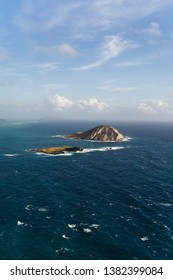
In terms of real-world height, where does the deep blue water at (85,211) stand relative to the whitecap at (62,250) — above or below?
above

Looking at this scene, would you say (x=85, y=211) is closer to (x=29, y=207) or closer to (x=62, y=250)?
(x=29, y=207)

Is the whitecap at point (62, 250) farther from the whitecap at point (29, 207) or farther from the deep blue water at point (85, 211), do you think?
the whitecap at point (29, 207)

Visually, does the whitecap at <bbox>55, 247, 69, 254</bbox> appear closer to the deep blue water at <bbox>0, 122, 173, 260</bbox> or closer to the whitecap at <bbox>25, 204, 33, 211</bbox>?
the deep blue water at <bbox>0, 122, 173, 260</bbox>

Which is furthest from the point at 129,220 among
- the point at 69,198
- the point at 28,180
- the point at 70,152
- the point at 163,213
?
the point at 70,152

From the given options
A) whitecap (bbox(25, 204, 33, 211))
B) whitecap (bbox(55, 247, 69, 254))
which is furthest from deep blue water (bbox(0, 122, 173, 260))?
whitecap (bbox(25, 204, 33, 211))

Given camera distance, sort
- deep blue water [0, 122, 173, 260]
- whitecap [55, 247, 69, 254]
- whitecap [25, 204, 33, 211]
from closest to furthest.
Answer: whitecap [55, 247, 69, 254] → deep blue water [0, 122, 173, 260] → whitecap [25, 204, 33, 211]

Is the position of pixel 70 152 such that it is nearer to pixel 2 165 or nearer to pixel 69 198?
pixel 2 165

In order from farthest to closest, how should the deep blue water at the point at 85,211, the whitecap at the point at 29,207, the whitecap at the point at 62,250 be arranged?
the whitecap at the point at 29,207, the deep blue water at the point at 85,211, the whitecap at the point at 62,250

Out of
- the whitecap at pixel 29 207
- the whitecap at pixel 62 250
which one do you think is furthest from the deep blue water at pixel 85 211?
the whitecap at pixel 29 207
